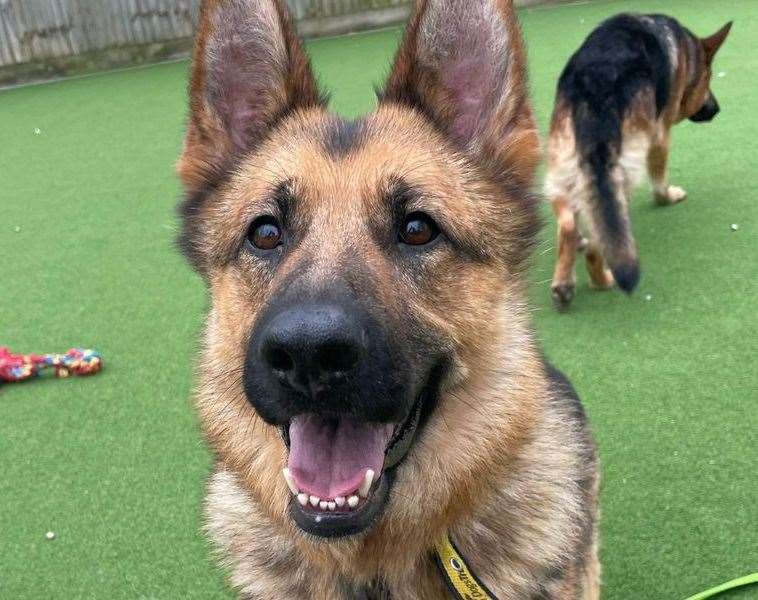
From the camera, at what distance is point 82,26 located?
11992 millimetres

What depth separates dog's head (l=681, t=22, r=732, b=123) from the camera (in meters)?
5.26

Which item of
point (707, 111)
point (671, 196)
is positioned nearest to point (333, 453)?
point (671, 196)

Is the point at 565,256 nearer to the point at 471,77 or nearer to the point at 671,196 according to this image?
the point at 671,196

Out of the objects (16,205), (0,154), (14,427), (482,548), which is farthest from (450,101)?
(0,154)

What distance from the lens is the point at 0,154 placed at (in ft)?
27.8

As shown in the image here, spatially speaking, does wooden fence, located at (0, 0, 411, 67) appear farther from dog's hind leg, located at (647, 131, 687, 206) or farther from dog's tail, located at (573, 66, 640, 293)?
dog's tail, located at (573, 66, 640, 293)

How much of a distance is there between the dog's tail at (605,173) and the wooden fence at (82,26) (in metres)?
8.07

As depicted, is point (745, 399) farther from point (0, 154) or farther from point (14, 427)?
point (0, 154)

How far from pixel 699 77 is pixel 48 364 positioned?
468 centimetres

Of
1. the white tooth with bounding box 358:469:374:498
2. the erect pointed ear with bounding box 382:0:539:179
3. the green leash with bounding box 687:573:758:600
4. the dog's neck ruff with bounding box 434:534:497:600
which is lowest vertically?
the green leash with bounding box 687:573:758:600

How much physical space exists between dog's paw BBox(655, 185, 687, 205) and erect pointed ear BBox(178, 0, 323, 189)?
3.79 m

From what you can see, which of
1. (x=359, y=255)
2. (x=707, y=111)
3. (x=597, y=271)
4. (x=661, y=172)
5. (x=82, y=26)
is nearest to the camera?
(x=359, y=255)

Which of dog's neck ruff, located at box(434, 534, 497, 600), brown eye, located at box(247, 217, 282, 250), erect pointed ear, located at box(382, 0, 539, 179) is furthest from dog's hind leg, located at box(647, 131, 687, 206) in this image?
dog's neck ruff, located at box(434, 534, 497, 600)

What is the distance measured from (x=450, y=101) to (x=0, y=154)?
780cm
